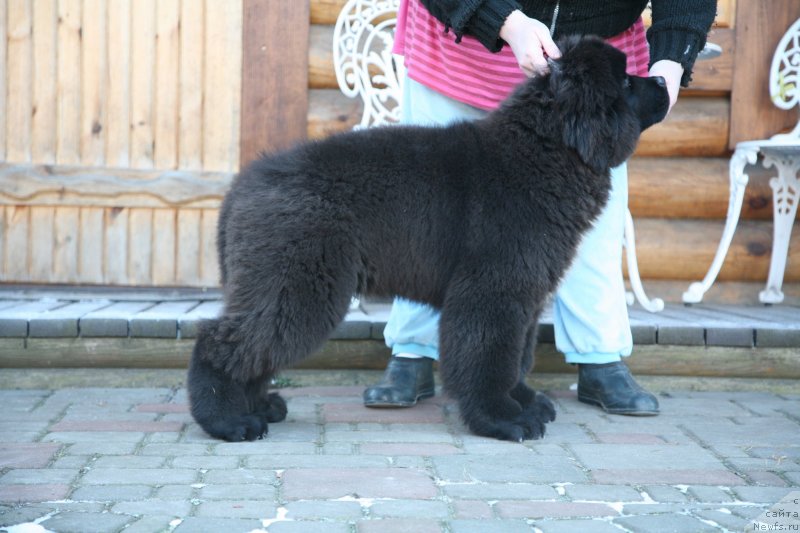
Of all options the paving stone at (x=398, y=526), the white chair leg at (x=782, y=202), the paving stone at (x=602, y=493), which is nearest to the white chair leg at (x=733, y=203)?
the white chair leg at (x=782, y=202)

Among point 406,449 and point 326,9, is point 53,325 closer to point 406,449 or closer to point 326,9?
point 406,449

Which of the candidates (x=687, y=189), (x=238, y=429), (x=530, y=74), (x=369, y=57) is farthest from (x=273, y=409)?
(x=687, y=189)

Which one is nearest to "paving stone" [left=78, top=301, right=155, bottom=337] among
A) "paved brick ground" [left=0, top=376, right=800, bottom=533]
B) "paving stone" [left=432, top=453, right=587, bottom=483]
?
"paved brick ground" [left=0, top=376, right=800, bottom=533]

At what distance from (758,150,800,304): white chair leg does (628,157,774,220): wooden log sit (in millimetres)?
140

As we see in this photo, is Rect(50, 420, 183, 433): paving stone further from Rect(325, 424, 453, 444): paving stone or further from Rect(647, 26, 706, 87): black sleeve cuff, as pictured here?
Rect(647, 26, 706, 87): black sleeve cuff

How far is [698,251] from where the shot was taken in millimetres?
4895

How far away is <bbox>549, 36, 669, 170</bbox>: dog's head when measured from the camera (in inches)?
116

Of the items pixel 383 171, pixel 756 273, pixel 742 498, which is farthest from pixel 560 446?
pixel 756 273

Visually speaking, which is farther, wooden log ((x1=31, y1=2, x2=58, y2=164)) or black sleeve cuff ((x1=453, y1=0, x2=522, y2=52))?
wooden log ((x1=31, y1=2, x2=58, y2=164))

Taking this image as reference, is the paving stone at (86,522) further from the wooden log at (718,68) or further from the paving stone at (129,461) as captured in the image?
the wooden log at (718,68)

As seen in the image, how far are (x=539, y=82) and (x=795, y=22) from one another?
7.62 feet

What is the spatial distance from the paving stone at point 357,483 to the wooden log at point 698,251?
268cm

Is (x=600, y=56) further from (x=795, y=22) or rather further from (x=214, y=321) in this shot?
(x=795, y=22)

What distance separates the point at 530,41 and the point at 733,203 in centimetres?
207
